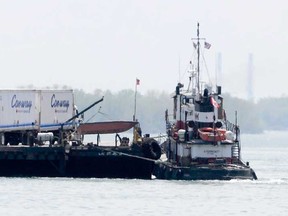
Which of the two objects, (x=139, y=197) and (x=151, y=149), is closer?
(x=139, y=197)

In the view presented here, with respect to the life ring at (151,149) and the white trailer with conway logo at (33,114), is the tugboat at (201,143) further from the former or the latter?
the white trailer with conway logo at (33,114)

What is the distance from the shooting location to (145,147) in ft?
334

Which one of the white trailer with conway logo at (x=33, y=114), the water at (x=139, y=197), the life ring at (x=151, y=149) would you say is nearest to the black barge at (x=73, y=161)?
the life ring at (x=151, y=149)

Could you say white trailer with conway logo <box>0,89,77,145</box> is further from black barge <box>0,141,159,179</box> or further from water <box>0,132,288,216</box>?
water <box>0,132,288,216</box>

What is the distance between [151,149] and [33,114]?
1086cm

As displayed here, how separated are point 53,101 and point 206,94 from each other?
41.2 feet

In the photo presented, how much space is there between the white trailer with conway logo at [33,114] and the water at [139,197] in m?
8.94

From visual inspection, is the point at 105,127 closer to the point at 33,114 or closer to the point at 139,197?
the point at 33,114

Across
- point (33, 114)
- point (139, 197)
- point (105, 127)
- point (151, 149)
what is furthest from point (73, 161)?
point (139, 197)

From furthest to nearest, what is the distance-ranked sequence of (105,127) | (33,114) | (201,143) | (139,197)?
1. (105,127)
2. (33,114)
3. (201,143)
4. (139,197)

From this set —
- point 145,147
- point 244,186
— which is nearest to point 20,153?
point 145,147

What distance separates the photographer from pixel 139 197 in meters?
89.1

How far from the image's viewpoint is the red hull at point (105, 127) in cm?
11050

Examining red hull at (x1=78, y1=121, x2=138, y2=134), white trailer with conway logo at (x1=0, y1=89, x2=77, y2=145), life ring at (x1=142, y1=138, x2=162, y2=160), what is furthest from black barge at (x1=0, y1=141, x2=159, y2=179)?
red hull at (x1=78, y1=121, x2=138, y2=134)
